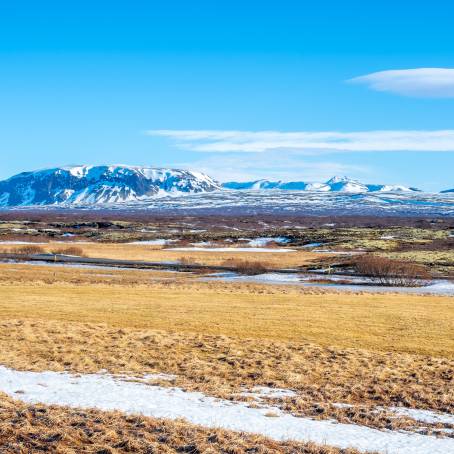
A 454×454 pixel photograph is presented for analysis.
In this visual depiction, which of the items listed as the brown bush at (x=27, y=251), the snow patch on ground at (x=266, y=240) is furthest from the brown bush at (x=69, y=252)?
the snow patch on ground at (x=266, y=240)

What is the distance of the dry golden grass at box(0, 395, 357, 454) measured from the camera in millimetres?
12203

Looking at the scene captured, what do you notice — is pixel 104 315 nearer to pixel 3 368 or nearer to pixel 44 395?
pixel 3 368

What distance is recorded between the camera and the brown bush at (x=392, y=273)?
57.4 m

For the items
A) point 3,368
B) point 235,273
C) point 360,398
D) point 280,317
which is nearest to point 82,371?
point 3,368

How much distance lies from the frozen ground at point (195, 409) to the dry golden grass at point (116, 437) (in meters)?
0.57

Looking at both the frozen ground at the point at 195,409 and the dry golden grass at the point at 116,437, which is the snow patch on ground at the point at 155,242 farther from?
the dry golden grass at the point at 116,437

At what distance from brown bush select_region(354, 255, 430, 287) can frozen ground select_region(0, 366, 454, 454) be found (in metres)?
42.6

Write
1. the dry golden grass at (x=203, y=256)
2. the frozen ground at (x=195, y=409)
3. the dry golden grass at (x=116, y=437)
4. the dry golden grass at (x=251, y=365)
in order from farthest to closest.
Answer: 1. the dry golden grass at (x=203, y=256)
2. the dry golden grass at (x=251, y=365)
3. the frozen ground at (x=195, y=409)
4. the dry golden grass at (x=116, y=437)

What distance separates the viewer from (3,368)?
1848 centimetres

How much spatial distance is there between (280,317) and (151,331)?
728 centimetres

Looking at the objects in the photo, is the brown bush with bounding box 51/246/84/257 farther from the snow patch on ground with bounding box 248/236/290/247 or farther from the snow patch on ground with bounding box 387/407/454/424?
the snow patch on ground with bounding box 387/407/454/424

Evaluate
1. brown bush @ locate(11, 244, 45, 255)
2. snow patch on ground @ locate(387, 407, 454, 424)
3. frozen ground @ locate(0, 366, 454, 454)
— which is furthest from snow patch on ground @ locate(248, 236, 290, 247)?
snow patch on ground @ locate(387, 407, 454, 424)

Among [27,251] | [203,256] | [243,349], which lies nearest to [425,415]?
[243,349]

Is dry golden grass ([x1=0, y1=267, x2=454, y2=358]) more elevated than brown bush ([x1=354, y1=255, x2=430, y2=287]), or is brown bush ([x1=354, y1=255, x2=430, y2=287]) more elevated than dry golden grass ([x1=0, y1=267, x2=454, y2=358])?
dry golden grass ([x1=0, y1=267, x2=454, y2=358])
